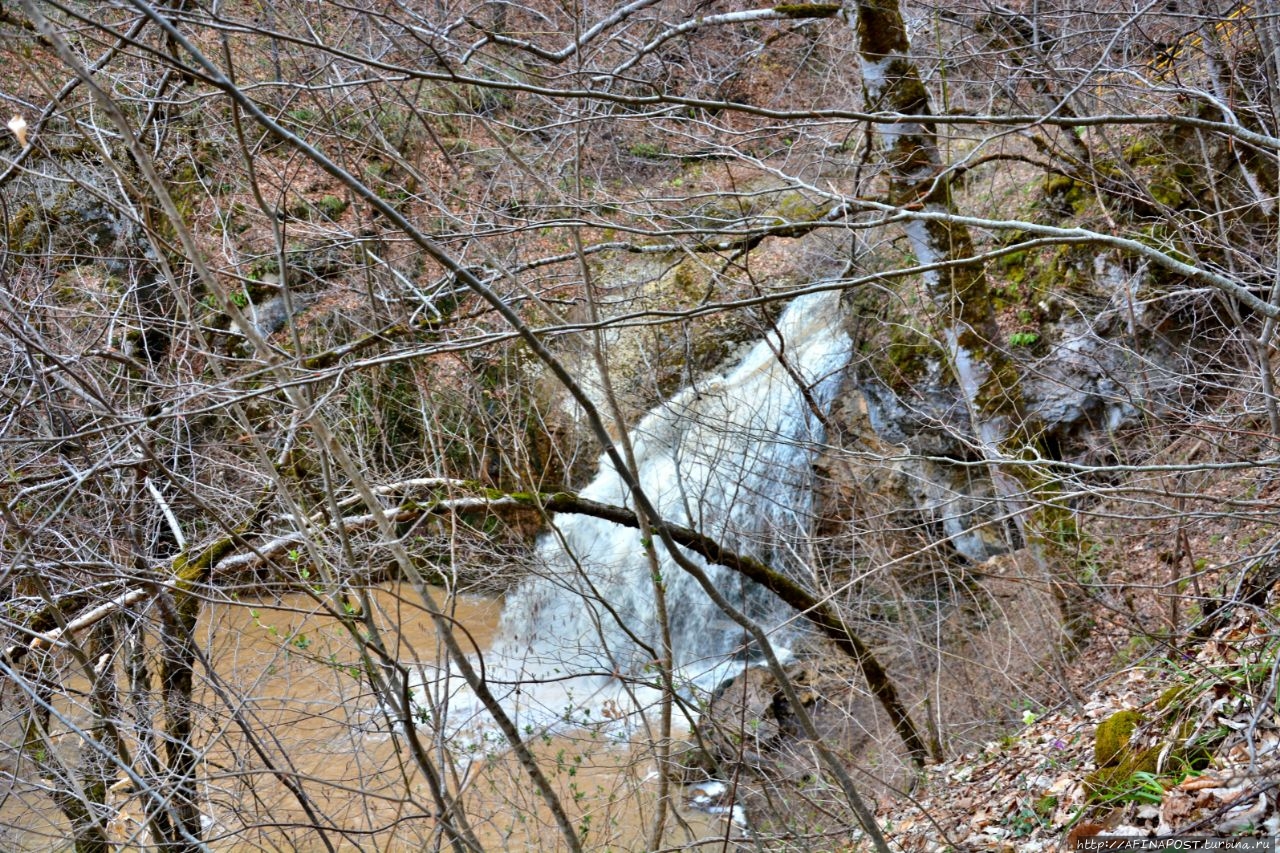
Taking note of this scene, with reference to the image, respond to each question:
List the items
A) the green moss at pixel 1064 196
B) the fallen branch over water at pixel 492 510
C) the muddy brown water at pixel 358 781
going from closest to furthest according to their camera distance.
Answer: the fallen branch over water at pixel 492 510
the muddy brown water at pixel 358 781
the green moss at pixel 1064 196

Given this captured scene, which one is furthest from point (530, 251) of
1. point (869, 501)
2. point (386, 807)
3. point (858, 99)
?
point (386, 807)

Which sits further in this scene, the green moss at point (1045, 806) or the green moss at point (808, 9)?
the green moss at point (808, 9)

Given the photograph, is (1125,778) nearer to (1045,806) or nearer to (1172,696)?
(1172,696)

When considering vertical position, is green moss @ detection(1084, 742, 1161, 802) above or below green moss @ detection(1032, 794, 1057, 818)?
above

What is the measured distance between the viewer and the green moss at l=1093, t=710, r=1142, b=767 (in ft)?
11.4

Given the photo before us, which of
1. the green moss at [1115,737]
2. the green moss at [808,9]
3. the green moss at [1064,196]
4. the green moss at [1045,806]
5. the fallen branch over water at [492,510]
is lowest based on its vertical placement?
the green moss at [1045,806]

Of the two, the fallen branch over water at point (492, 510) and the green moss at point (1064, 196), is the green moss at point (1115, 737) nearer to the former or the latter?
the fallen branch over water at point (492, 510)

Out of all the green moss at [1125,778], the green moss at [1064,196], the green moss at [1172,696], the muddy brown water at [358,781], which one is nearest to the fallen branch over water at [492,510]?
the muddy brown water at [358,781]

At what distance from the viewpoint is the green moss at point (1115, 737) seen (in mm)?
3487

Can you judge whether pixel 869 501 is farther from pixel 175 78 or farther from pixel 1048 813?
pixel 175 78

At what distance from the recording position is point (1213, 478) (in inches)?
245

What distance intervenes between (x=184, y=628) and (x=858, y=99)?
6921 mm

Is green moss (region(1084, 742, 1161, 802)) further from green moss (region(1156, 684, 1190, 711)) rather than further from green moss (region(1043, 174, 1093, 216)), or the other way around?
green moss (region(1043, 174, 1093, 216))

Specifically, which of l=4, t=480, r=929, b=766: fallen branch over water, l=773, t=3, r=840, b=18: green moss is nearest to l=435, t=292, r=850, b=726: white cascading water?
l=4, t=480, r=929, b=766: fallen branch over water
